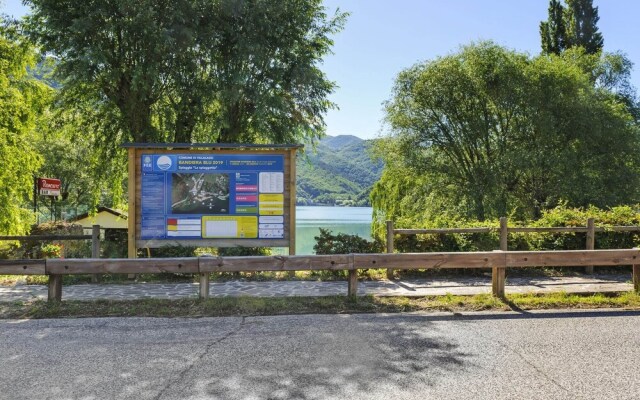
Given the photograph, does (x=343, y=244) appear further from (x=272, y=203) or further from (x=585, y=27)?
(x=585, y=27)

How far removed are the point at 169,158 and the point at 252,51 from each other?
19.3 ft

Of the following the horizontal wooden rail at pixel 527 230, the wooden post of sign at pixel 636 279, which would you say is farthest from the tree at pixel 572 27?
the wooden post of sign at pixel 636 279

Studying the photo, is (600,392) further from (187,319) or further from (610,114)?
(610,114)

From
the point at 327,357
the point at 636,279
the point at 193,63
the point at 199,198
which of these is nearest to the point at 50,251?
the point at 193,63

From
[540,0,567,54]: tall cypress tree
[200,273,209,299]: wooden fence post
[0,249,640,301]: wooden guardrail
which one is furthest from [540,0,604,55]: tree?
[200,273,209,299]: wooden fence post

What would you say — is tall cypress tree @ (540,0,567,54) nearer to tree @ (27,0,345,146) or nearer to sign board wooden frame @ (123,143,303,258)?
tree @ (27,0,345,146)

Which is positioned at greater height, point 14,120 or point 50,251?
point 14,120

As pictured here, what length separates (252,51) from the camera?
1360 cm

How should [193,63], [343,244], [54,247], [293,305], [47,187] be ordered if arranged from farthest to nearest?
1. [47,187]
2. [54,247]
3. [193,63]
4. [343,244]
5. [293,305]

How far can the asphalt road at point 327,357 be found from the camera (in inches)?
155

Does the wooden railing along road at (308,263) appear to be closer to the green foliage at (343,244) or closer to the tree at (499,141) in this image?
the green foliage at (343,244)

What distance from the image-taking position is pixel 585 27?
41562 mm

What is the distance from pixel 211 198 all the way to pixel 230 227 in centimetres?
69

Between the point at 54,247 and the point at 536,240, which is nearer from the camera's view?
the point at 536,240
